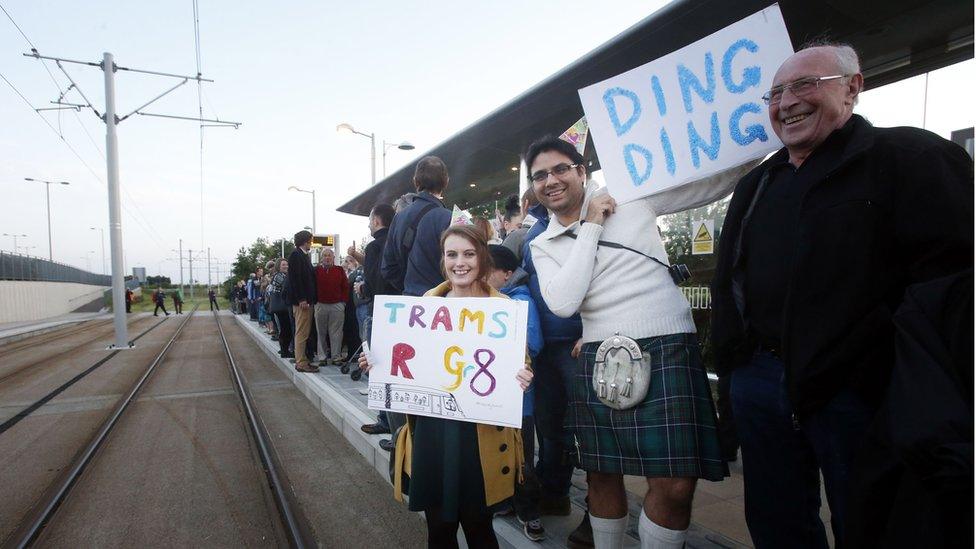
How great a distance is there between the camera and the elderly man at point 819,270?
1147 mm

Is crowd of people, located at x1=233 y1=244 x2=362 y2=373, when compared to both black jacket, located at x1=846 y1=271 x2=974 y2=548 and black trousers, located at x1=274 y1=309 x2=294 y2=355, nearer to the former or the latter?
black trousers, located at x1=274 y1=309 x2=294 y2=355

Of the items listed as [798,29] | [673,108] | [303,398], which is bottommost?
[303,398]

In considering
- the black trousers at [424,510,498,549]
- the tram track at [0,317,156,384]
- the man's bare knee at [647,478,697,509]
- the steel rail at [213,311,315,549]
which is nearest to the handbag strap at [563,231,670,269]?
the man's bare knee at [647,478,697,509]

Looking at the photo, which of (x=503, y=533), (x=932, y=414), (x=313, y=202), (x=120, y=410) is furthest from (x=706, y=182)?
(x=313, y=202)

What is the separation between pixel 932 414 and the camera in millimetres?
909

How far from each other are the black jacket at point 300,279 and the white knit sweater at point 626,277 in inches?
223

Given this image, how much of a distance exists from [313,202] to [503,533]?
22.9 m

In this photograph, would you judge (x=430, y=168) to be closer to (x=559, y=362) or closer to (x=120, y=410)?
(x=559, y=362)

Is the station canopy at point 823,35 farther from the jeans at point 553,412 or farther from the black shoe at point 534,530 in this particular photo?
the black shoe at point 534,530

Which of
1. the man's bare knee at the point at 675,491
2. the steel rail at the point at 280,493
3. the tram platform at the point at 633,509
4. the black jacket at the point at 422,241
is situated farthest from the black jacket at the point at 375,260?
the man's bare knee at the point at 675,491

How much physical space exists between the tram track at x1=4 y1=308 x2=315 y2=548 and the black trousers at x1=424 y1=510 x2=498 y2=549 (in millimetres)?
1157

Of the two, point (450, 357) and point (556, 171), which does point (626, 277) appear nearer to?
point (556, 171)

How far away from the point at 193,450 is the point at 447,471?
3.51 m

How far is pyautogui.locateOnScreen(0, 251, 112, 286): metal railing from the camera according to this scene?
22922 mm
